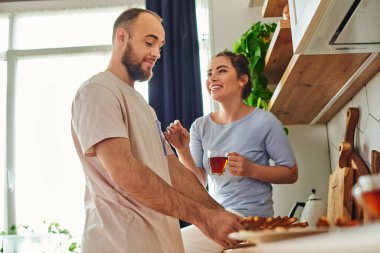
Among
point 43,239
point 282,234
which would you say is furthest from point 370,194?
point 43,239

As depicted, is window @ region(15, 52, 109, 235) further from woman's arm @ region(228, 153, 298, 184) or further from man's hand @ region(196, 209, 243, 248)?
man's hand @ region(196, 209, 243, 248)

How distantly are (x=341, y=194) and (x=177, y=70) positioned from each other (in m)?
1.59

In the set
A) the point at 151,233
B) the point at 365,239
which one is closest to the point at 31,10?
the point at 151,233

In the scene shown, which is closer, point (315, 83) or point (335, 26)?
point (335, 26)

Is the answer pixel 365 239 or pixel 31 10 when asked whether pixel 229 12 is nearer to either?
pixel 31 10

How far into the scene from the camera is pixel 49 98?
3662mm

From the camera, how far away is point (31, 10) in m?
3.80

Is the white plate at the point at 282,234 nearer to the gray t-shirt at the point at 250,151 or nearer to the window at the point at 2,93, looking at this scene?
the gray t-shirt at the point at 250,151

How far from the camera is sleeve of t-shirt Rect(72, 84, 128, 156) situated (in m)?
1.43

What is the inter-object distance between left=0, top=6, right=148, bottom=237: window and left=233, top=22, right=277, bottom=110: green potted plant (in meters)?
0.94

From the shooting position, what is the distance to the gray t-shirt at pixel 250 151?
7.08 ft

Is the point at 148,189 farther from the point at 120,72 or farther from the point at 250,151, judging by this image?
the point at 250,151

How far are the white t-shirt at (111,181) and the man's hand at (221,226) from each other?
0.48 ft

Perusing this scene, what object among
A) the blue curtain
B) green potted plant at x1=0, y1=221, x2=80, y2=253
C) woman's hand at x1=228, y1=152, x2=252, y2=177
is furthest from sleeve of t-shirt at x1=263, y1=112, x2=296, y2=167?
green potted plant at x1=0, y1=221, x2=80, y2=253
